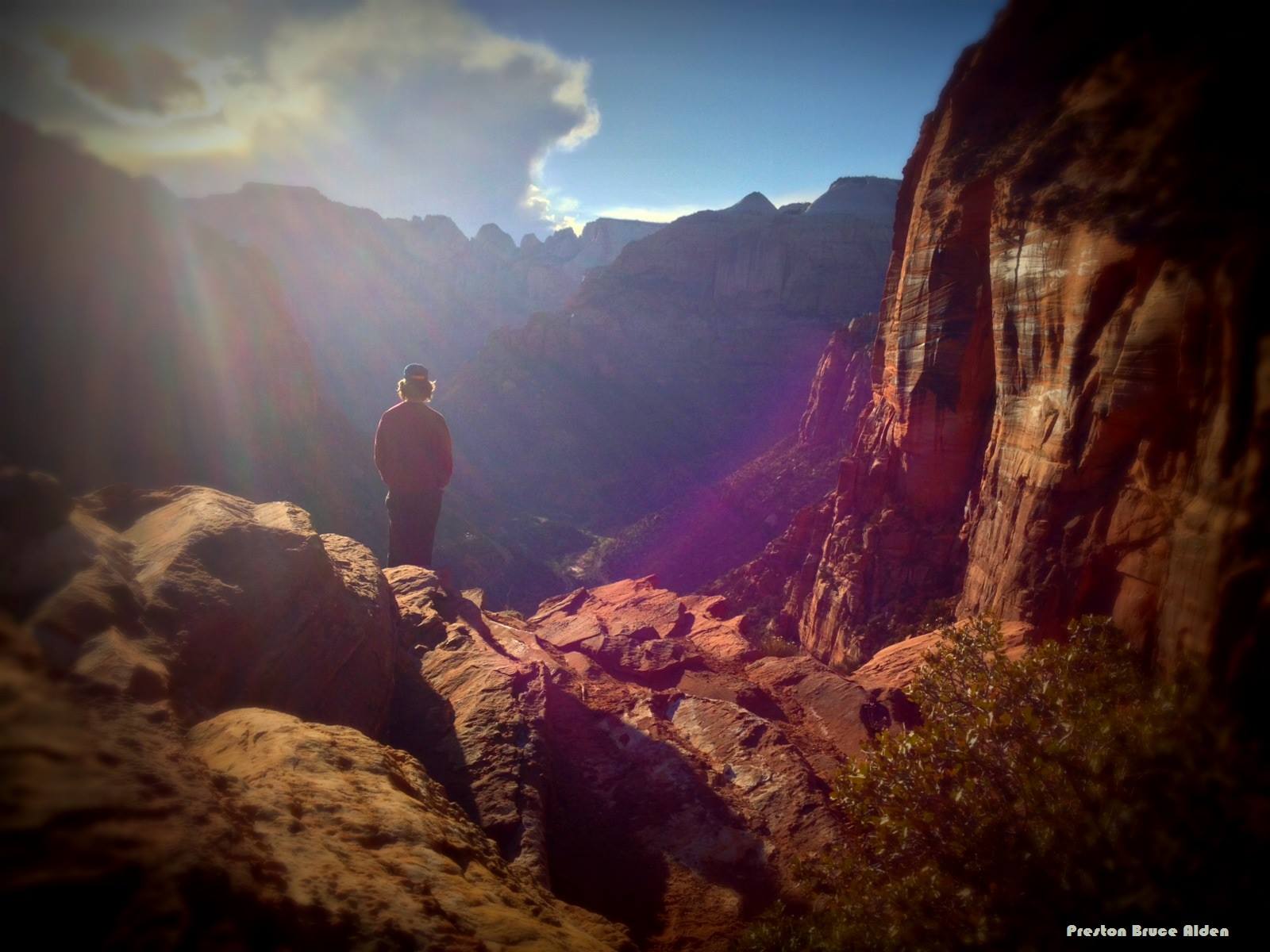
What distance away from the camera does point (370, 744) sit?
15.3 feet

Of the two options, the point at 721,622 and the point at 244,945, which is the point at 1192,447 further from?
the point at 721,622

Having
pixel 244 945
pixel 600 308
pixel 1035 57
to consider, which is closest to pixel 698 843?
pixel 244 945

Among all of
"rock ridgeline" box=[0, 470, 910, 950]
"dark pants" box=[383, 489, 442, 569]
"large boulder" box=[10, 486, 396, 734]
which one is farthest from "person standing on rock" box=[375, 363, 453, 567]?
"large boulder" box=[10, 486, 396, 734]

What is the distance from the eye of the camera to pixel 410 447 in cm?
1289

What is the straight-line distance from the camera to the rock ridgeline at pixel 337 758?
241 centimetres

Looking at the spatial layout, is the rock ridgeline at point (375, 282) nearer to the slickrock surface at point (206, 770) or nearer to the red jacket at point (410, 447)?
the red jacket at point (410, 447)

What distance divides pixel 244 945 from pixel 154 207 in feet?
88.2

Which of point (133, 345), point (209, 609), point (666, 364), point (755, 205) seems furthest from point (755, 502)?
point (755, 205)

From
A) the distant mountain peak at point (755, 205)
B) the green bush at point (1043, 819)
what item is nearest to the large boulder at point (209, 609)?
the green bush at point (1043, 819)

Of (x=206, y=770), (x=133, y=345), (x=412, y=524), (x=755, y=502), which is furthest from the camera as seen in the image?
(x=755, y=502)

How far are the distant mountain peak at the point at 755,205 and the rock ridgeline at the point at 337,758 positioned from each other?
110 metres

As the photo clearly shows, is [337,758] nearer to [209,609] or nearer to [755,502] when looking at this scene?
[209,609]

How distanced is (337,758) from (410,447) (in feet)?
31.3

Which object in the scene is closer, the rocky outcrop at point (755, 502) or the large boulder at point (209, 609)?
the large boulder at point (209, 609)
